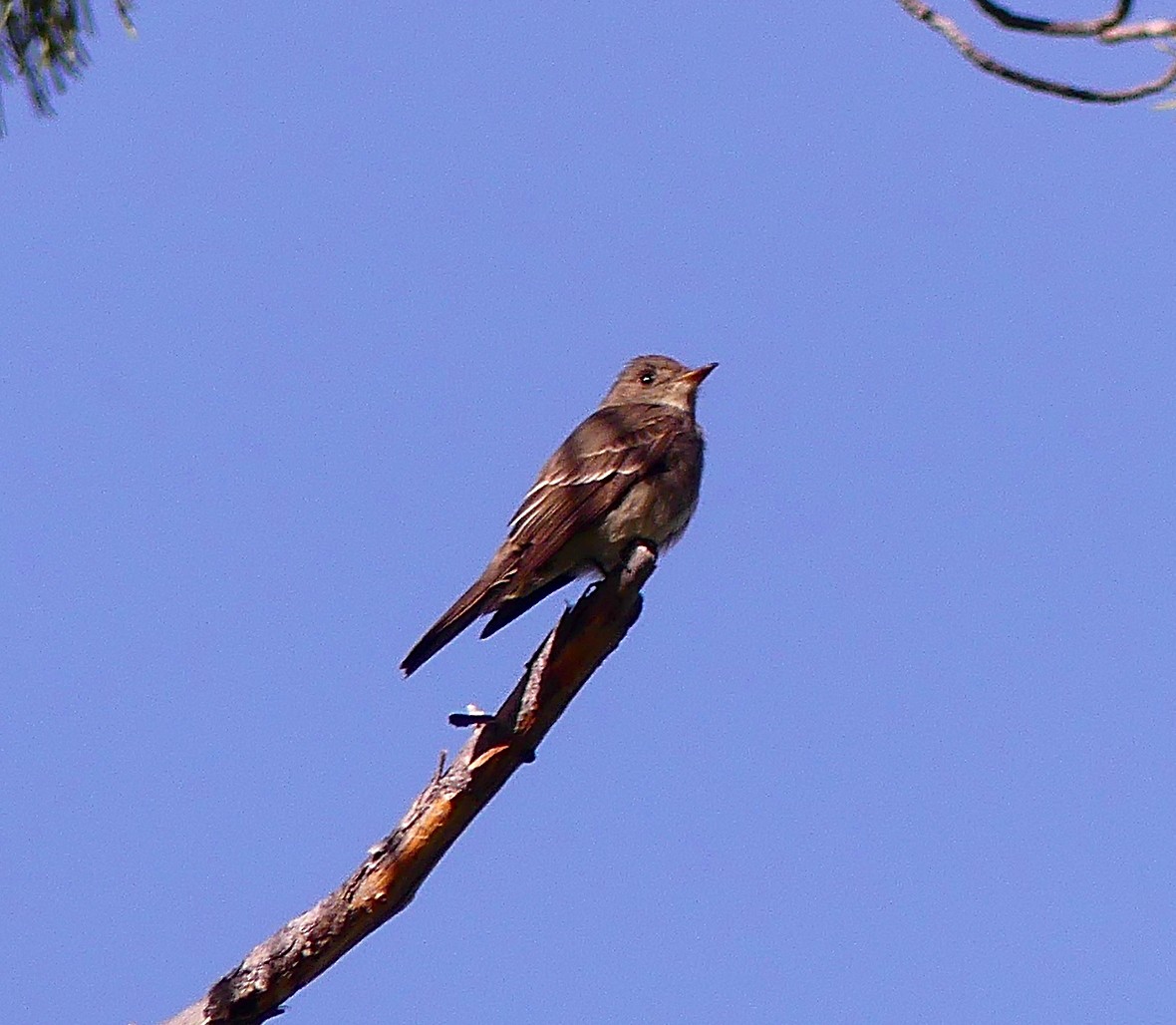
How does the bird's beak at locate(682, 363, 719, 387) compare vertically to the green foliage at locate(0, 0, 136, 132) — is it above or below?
above

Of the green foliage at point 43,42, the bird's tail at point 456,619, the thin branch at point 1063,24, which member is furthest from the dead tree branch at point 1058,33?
the bird's tail at point 456,619

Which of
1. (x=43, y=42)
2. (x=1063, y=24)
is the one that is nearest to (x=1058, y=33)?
(x=1063, y=24)

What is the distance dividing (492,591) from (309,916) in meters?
2.57

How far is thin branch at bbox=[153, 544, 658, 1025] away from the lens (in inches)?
220

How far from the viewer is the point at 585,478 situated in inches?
337

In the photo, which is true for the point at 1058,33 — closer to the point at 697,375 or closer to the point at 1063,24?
the point at 1063,24

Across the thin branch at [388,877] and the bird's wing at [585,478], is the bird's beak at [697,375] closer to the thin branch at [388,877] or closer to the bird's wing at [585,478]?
the bird's wing at [585,478]

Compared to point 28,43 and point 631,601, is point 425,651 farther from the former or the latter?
point 28,43

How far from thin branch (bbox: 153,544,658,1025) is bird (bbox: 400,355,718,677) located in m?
1.81

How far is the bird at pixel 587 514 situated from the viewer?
8047mm

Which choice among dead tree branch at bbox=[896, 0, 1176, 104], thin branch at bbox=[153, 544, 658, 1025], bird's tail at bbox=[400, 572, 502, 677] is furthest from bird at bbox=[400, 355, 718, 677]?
dead tree branch at bbox=[896, 0, 1176, 104]

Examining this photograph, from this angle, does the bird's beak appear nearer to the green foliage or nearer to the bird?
the bird

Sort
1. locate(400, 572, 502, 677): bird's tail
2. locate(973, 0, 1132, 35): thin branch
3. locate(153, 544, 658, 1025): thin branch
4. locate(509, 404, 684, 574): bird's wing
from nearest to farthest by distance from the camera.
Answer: locate(973, 0, 1132, 35): thin branch
locate(153, 544, 658, 1025): thin branch
locate(400, 572, 502, 677): bird's tail
locate(509, 404, 684, 574): bird's wing

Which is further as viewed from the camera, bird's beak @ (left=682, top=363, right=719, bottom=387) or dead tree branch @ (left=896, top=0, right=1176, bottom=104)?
bird's beak @ (left=682, top=363, right=719, bottom=387)
